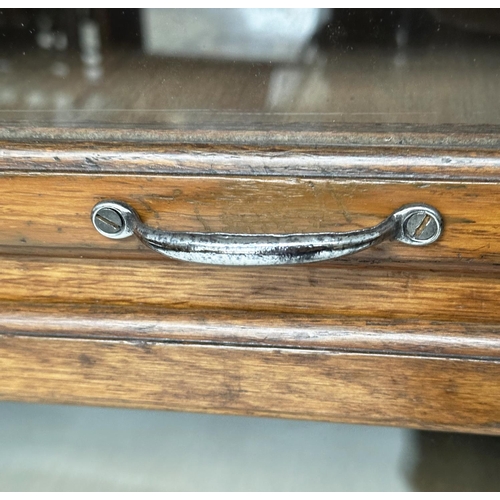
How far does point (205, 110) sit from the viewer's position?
1.45 ft

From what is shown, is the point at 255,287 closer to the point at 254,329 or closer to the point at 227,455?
the point at 254,329

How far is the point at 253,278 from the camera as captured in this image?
46 cm

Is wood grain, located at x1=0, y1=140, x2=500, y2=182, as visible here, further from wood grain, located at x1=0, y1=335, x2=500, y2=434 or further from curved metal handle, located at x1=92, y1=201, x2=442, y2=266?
wood grain, located at x1=0, y1=335, x2=500, y2=434

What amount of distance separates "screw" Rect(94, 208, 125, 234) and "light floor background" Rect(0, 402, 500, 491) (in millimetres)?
291

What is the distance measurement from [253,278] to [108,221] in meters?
0.12

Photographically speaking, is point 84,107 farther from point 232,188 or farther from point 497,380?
point 497,380

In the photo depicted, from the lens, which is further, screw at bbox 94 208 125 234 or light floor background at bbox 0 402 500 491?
light floor background at bbox 0 402 500 491

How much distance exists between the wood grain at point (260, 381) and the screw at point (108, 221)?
0.11 meters

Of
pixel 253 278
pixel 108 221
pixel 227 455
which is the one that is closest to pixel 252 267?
pixel 253 278

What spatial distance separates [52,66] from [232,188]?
0.22 m

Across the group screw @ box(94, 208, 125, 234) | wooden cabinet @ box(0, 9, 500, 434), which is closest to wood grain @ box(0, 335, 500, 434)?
wooden cabinet @ box(0, 9, 500, 434)

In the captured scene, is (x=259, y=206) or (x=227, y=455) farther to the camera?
(x=227, y=455)

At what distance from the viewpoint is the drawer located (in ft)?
1.29
